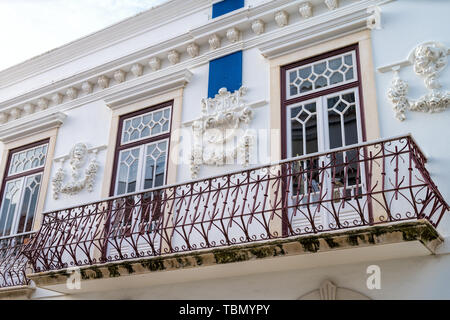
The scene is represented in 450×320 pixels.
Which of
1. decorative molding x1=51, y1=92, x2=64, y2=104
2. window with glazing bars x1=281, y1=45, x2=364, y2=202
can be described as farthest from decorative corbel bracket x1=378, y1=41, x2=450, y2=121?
decorative molding x1=51, y1=92, x2=64, y2=104

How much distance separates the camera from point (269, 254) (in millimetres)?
6371

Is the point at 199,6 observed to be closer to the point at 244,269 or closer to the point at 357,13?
the point at 357,13

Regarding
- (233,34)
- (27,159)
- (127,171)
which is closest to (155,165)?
(127,171)

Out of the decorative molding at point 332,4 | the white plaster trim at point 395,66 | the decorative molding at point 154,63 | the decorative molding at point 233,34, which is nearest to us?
the white plaster trim at point 395,66

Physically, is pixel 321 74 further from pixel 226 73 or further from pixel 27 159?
pixel 27 159

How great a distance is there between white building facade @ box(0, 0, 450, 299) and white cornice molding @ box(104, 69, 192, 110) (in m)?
0.02

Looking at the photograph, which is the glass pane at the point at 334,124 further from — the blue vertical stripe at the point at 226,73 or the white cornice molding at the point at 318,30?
the blue vertical stripe at the point at 226,73

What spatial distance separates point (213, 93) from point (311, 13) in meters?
1.78

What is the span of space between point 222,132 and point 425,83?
9.11 feet

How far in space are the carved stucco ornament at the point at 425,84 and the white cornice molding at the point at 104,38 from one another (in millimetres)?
3787

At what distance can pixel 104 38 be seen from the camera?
34.8 ft

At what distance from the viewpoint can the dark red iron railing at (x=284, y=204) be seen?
20.1 ft

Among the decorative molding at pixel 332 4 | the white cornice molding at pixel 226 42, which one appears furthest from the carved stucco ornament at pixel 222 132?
the decorative molding at pixel 332 4
